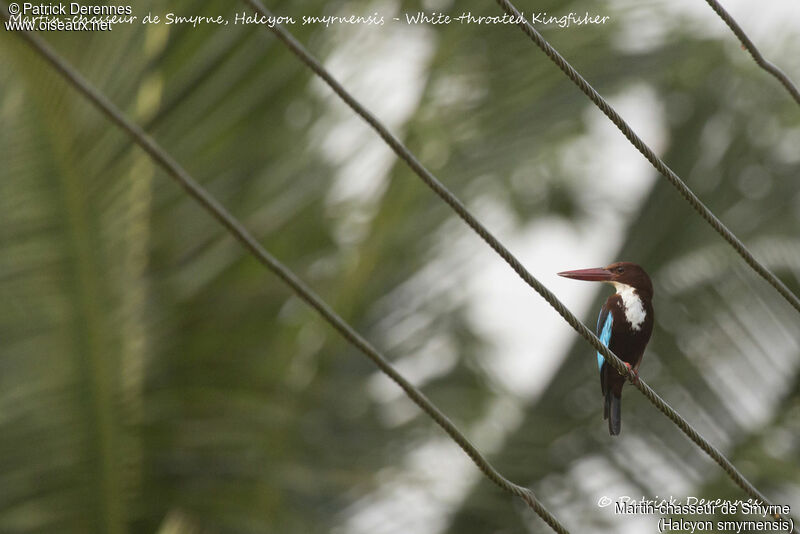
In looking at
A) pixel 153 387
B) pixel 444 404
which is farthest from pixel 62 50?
pixel 444 404

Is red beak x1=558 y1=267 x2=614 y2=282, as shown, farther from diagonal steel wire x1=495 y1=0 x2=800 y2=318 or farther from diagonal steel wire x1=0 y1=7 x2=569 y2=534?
diagonal steel wire x1=0 y1=7 x2=569 y2=534

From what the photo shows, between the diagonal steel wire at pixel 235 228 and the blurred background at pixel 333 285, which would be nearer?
the diagonal steel wire at pixel 235 228

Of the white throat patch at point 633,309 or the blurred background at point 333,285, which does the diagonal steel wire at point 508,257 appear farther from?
the blurred background at point 333,285

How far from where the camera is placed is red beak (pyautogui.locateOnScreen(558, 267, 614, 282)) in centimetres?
177

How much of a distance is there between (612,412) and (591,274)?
268 millimetres

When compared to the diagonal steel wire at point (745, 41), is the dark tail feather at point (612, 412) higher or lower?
lower

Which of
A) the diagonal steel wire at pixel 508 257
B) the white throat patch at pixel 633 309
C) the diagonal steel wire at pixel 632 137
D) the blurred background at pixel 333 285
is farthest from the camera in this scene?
the blurred background at pixel 333 285

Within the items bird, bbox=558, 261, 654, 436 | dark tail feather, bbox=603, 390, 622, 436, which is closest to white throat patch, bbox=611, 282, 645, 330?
bird, bbox=558, 261, 654, 436

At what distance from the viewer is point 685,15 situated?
380cm

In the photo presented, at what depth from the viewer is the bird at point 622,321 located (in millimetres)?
1841

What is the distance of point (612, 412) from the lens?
1.92 metres

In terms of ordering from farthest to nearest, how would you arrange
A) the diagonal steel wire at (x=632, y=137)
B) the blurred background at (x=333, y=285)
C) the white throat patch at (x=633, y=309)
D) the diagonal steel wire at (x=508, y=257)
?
the blurred background at (x=333, y=285)
the white throat patch at (x=633, y=309)
the diagonal steel wire at (x=632, y=137)
the diagonal steel wire at (x=508, y=257)

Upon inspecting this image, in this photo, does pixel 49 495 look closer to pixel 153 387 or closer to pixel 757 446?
pixel 153 387

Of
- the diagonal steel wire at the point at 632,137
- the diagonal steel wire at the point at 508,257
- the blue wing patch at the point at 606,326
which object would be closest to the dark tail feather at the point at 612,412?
the blue wing patch at the point at 606,326
